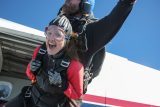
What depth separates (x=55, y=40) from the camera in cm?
221

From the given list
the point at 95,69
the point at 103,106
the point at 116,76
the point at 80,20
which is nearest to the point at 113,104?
the point at 103,106

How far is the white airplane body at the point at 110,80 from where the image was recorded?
318 centimetres

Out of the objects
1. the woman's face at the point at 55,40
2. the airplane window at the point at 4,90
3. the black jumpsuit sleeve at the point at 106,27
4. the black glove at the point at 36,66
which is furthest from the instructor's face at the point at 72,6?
the airplane window at the point at 4,90

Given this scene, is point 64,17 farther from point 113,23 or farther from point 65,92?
point 65,92

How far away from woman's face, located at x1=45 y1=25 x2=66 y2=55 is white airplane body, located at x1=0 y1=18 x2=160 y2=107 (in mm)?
966

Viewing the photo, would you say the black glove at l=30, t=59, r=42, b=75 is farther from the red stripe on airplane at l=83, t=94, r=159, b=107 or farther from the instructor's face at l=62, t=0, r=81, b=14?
the red stripe on airplane at l=83, t=94, r=159, b=107

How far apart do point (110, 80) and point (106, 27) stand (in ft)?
3.66

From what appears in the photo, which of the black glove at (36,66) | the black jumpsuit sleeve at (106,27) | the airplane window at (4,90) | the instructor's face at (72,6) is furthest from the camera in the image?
the airplane window at (4,90)

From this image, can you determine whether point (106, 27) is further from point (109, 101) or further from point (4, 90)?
point (4, 90)

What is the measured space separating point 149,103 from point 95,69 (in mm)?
1026

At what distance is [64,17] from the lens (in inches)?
90.5

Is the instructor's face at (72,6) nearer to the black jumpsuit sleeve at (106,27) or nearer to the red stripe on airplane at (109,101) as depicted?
the black jumpsuit sleeve at (106,27)

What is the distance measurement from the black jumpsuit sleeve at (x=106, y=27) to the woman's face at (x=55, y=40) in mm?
194

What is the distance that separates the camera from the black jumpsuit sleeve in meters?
2.18
